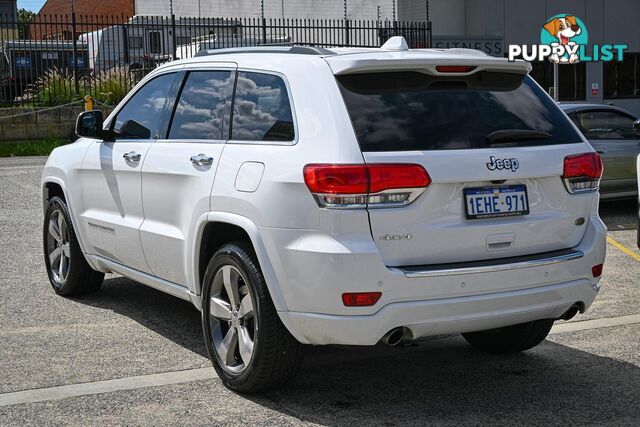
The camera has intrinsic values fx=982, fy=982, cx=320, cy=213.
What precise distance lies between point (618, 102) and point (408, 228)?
32.4 metres

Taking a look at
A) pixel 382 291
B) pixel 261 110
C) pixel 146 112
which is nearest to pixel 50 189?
pixel 146 112

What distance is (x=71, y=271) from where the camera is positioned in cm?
760

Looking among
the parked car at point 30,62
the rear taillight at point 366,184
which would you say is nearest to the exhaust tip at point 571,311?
the rear taillight at point 366,184

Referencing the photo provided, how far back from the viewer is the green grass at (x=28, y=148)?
22.7m

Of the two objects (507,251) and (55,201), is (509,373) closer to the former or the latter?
(507,251)

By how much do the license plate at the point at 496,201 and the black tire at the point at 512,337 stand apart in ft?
3.69

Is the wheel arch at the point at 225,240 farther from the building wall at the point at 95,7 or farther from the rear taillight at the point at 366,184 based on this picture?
the building wall at the point at 95,7

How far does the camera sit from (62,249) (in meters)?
7.74

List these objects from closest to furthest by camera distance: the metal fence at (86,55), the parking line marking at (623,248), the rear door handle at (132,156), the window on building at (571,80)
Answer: the rear door handle at (132,156), the parking line marking at (623,248), the metal fence at (86,55), the window on building at (571,80)

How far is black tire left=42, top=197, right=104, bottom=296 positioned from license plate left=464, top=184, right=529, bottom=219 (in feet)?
12.2

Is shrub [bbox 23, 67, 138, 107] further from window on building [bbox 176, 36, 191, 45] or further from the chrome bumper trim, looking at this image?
the chrome bumper trim

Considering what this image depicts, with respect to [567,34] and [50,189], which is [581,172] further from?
[567,34]

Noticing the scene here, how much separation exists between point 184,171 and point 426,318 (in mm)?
1815

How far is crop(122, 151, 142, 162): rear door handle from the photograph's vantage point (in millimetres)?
6309
